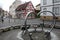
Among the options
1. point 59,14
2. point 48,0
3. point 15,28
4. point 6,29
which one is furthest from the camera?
point 48,0

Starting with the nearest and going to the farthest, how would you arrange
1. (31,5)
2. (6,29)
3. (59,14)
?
(6,29)
(59,14)
(31,5)

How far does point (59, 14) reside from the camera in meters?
35.2

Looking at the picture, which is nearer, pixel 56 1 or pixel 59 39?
pixel 59 39

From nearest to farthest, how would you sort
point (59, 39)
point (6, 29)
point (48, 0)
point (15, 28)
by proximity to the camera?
point (59, 39) → point (6, 29) → point (15, 28) → point (48, 0)

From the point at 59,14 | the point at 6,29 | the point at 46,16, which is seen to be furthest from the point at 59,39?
the point at 46,16

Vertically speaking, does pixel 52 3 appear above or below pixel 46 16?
above

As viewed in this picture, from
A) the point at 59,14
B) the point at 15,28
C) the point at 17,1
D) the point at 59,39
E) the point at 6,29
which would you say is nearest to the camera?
the point at 59,39

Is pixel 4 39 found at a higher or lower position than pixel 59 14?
lower

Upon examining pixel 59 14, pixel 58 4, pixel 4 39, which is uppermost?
pixel 58 4

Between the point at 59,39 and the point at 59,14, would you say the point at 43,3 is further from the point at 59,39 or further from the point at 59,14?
the point at 59,39

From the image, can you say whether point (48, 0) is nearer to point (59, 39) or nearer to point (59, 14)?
point (59, 14)

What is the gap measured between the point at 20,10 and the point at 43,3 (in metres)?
21.2

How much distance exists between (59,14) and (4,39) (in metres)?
23.1

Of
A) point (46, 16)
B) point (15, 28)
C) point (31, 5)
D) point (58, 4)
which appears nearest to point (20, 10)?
point (31, 5)
